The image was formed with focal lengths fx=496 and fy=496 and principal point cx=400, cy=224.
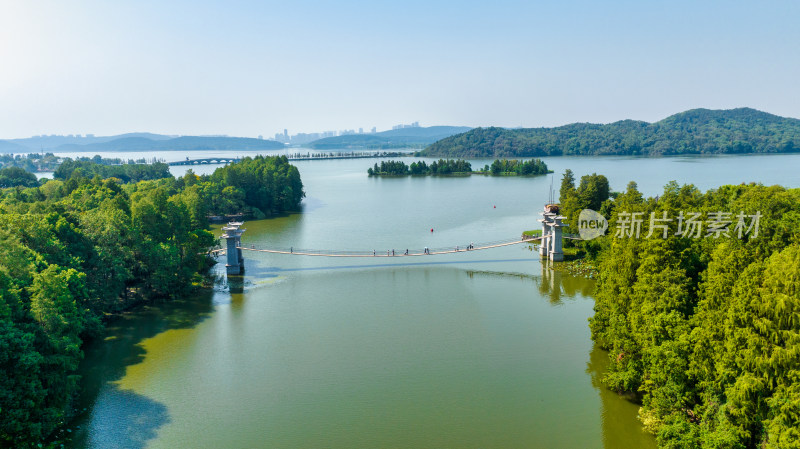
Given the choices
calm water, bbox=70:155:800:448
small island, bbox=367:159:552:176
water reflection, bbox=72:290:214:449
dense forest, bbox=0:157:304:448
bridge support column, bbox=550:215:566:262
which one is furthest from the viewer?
small island, bbox=367:159:552:176

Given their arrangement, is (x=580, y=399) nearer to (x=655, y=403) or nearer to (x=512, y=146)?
(x=655, y=403)

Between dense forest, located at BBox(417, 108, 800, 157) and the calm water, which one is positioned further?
dense forest, located at BBox(417, 108, 800, 157)

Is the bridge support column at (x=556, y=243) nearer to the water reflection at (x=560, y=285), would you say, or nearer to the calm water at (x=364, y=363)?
the water reflection at (x=560, y=285)

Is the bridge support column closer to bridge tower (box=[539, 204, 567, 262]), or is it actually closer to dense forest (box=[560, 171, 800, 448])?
bridge tower (box=[539, 204, 567, 262])

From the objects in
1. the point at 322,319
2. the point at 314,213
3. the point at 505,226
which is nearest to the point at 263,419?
the point at 322,319

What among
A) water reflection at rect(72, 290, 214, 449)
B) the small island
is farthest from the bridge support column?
the small island

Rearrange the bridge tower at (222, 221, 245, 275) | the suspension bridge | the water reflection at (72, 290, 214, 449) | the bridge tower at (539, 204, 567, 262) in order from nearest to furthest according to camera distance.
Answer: the water reflection at (72, 290, 214, 449) < the bridge tower at (222, 221, 245, 275) < the suspension bridge < the bridge tower at (539, 204, 567, 262)

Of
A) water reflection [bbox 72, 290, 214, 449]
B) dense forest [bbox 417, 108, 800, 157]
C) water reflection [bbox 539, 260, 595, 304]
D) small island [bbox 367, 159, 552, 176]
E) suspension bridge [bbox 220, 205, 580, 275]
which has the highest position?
dense forest [bbox 417, 108, 800, 157]
